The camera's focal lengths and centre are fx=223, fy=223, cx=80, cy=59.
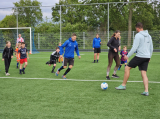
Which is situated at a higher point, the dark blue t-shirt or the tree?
the tree

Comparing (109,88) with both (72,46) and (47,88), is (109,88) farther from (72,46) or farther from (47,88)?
(72,46)

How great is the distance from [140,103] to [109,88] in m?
1.79

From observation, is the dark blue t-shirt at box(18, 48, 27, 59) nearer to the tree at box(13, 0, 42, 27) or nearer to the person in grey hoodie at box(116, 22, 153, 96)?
the person in grey hoodie at box(116, 22, 153, 96)

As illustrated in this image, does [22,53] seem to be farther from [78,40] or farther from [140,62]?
[78,40]

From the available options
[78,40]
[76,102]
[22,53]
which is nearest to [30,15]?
[78,40]

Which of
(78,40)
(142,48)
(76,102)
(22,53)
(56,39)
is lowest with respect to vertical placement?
(76,102)

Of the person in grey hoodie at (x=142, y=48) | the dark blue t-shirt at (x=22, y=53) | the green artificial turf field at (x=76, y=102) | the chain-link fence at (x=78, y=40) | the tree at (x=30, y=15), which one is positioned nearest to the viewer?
the green artificial turf field at (x=76, y=102)

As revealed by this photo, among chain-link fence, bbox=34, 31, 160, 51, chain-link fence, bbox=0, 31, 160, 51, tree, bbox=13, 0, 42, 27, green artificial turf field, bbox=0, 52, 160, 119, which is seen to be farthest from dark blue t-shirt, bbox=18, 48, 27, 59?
tree, bbox=13, 0, 42, 27

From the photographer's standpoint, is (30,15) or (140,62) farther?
(30,15)

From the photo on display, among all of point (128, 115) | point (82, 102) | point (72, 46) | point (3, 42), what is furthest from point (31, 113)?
point (3, 42)

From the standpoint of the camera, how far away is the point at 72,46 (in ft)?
28.2

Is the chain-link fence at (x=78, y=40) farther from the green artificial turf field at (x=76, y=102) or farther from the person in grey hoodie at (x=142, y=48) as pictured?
the person in grey hoodie at (x=142, y=48)

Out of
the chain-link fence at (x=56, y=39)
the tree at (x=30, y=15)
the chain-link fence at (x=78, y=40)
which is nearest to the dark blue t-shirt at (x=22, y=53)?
the chain-link fence at (x=56, y=39)

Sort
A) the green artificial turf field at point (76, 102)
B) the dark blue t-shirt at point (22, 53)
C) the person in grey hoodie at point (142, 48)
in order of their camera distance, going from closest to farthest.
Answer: the green artificial turf field at point (76, 102)
the person in grey hoodie at point (142, 48)
the dark blue t-shirt at point (22, 53)
